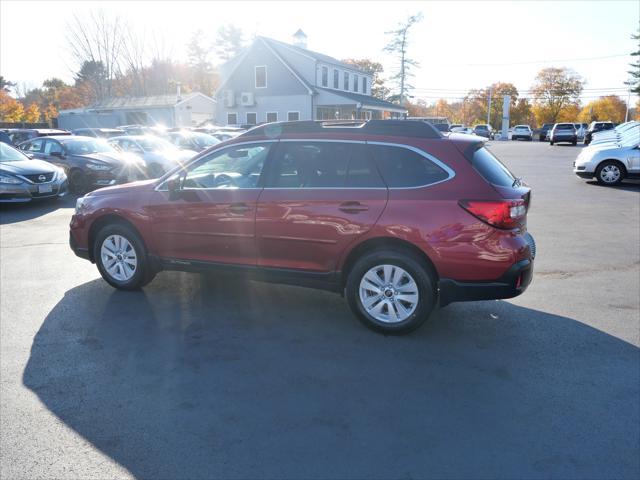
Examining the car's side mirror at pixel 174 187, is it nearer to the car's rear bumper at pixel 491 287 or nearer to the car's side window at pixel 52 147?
the car's rear bumper at pixel 491 287

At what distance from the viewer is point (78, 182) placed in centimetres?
1482

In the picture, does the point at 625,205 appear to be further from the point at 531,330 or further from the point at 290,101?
the point at 290,101

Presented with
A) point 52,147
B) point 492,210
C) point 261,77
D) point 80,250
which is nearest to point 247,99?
point 261,77

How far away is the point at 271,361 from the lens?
422 centimetres

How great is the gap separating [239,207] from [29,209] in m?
9.42

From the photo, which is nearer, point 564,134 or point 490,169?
point 490,169

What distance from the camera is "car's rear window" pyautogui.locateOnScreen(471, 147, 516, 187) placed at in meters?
4.51

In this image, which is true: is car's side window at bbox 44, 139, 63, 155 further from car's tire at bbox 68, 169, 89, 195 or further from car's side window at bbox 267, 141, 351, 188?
car's side window at bbox 267, 141, 351, 188

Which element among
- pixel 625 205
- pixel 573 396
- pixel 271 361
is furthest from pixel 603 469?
pixel 625 205

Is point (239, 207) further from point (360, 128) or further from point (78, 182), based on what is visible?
point (78, 182)

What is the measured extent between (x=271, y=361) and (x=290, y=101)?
3780cm

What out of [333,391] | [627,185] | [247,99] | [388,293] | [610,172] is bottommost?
[333,391]

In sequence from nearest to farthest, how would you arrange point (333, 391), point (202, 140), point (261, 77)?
point (333, 391), point (202, 140), point (261, 77)

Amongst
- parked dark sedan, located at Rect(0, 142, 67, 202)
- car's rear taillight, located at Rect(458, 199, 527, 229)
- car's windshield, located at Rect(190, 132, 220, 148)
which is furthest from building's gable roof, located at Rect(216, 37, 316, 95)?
car's rear taillight, located at Rect(458, 199, 527, 229)
